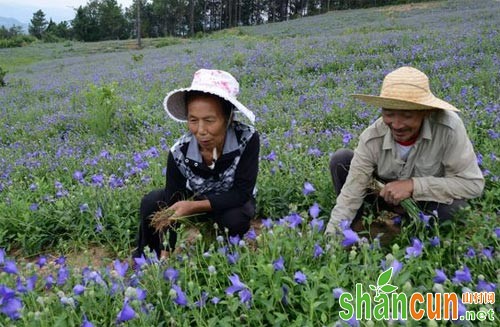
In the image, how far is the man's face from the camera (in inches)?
98.7

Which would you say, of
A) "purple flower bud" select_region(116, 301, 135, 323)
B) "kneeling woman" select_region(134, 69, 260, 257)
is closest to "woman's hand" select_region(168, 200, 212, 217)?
"kneeling woman" select_region(134, 69, 260, 257)

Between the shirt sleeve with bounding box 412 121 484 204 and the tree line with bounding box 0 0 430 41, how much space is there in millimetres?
58141

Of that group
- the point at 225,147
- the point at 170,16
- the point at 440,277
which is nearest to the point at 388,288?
the point at 440,277

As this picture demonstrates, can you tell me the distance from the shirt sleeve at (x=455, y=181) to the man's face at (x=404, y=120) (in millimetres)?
217

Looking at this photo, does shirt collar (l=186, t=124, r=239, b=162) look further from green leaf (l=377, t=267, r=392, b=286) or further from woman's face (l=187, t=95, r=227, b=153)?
green leaf (l=377, t=267, r=392, b=286)

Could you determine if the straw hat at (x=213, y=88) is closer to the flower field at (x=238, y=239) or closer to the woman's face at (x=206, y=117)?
the woman's face at (x=206, y=117)

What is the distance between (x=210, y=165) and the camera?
288 cm

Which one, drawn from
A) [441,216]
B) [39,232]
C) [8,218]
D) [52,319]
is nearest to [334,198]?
[441,216]

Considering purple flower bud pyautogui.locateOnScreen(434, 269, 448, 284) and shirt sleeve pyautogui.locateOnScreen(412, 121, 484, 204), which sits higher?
shirt sleeve pyautogui.locateOnScreen(412, 121, 484, 204)

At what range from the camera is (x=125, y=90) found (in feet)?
33.2

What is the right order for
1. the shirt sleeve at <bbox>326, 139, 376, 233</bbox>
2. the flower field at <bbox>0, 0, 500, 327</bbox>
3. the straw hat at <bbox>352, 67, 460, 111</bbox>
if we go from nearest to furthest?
1. the flower field at <bbox>0, 0, 500, 327</bbox>
2. the straw hat at <bbox>352, 67, 460, 111</bbox>
3. the shirt sleeve at <bbox>326, 139, 376, 233</bbox>

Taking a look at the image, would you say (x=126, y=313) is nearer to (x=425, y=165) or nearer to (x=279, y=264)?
(x=279, y=264)

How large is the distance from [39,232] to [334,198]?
7.65 ft

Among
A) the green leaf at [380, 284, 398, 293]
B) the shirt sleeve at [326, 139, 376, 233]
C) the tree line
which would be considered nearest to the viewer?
the green leaf at [380, 284, 398, 293]
